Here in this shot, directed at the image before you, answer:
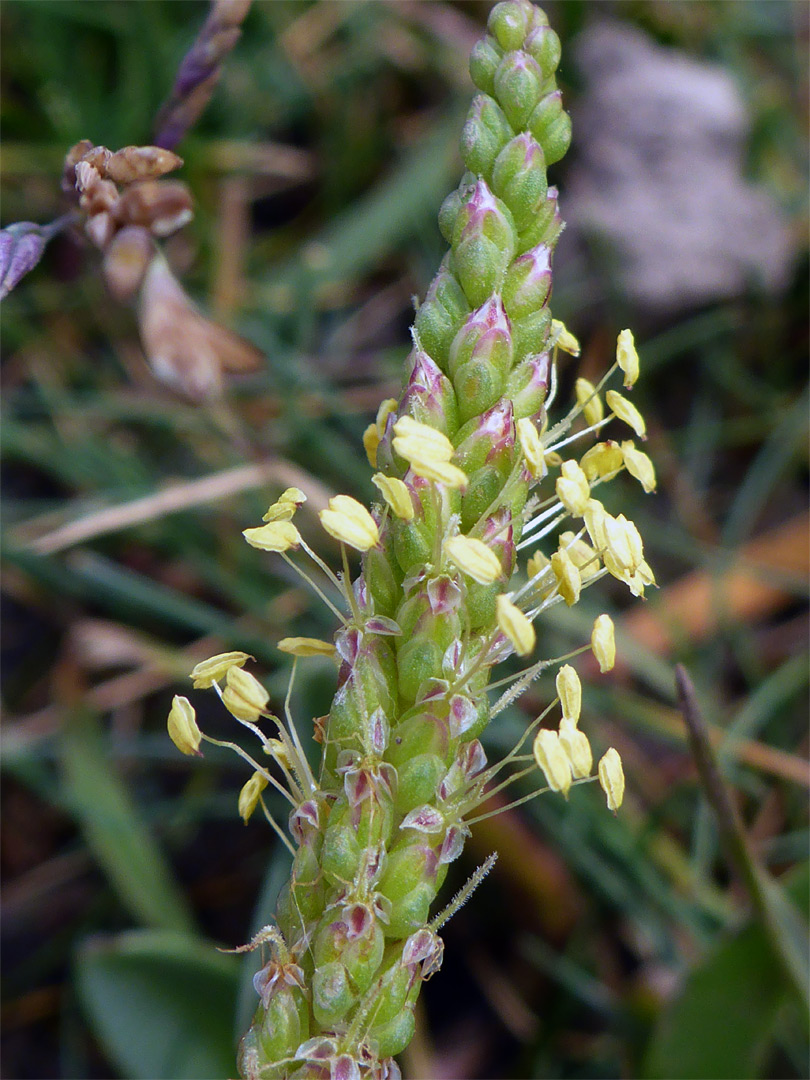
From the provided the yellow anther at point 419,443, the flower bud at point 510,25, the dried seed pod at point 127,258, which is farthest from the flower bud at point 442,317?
the dried seed pod at point 127,258

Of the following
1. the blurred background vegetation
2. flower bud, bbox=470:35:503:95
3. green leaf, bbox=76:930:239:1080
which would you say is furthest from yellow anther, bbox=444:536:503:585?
green leaf, bbox=76:930:239:1080

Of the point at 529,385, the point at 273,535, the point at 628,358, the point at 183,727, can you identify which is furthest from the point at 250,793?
the point at 628,358

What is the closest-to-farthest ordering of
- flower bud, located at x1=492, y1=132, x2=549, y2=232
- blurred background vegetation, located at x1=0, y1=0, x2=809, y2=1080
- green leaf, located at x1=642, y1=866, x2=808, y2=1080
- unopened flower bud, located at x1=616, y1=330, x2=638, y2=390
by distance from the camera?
flower bud, located at x1=492, y1=132, x2=549, y2=232 → unopened flower bud, located at x1=616, y1=330, x2=638, y2=390 → green leaf, located at x1=642, y1=866, x2=808, y2=1080 → blurred background vegetation, located at x1=0, y1=0, x2=809, y2=1080

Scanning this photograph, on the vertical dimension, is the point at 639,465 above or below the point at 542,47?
below

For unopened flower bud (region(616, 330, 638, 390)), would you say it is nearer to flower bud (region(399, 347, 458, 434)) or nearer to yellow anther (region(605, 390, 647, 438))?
yellow anther (region(605, 390, 647, 438))

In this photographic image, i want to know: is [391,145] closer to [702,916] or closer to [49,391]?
[49,391]

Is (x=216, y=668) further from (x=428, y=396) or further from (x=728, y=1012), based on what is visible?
(x=728, y=1012)
